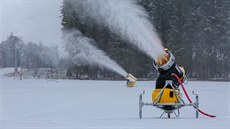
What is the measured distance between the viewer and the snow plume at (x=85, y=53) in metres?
43.7

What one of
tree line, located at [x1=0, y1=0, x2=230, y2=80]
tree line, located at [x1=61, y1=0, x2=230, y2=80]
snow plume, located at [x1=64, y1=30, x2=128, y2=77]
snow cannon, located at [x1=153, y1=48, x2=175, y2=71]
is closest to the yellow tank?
snow cannon, located at [x1=153, y1=48, x2=175, y2=71]

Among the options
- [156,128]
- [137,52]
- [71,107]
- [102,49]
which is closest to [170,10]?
[137,52]

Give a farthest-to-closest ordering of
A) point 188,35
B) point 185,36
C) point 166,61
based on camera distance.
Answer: point 188,35 → point 185,36 → point 166,61

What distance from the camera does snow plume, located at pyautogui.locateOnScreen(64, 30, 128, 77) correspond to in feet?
143

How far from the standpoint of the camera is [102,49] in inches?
1892

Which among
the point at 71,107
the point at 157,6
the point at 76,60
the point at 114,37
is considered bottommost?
the point at 71,107

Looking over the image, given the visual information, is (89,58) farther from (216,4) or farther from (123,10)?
(123,10)

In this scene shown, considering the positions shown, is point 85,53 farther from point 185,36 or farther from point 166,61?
point 166,61

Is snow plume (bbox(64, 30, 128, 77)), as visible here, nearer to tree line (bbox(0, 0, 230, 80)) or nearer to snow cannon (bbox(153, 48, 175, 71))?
tree line (bbox(0, 0, 230, 80))

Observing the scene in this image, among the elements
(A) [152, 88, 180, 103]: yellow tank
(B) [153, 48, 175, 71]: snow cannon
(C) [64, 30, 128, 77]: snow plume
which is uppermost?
(C) [64, 30, 128, 77]: snow plume

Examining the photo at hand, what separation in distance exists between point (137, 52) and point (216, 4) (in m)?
11.3

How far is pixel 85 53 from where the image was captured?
43469mm

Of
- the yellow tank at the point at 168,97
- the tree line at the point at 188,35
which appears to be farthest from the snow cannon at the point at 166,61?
the tree line at the point at 188,35

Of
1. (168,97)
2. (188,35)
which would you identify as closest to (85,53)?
(188,35)
